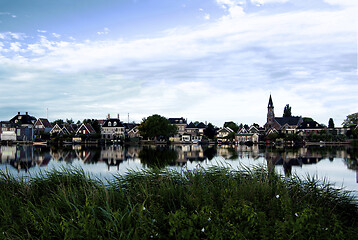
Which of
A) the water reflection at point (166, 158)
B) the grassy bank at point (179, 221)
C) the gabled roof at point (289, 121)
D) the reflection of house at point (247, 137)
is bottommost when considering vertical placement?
the water reflection at point (166, 158)

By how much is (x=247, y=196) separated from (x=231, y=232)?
2.18 metres

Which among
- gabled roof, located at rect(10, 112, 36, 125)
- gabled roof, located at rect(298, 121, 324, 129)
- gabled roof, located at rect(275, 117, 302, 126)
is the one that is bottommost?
gabled roof, located at rect(298, 121, 324, 129)

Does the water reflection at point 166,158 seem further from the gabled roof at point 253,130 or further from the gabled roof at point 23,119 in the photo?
the gabled roof at point 23,119

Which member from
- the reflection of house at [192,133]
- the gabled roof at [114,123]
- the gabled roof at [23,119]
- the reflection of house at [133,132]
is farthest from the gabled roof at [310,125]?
the gabled roof at [23,119]

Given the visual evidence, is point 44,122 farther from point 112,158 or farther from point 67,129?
point 112,158

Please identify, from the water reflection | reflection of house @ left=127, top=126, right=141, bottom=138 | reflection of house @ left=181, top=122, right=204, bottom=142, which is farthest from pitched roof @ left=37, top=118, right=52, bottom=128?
the water reflection

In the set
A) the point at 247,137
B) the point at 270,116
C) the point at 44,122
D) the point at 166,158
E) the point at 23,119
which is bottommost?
the point at 166,158

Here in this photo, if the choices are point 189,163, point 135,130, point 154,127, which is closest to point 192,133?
point 135,130

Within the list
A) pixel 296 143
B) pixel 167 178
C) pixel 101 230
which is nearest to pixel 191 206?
pixel 101 230

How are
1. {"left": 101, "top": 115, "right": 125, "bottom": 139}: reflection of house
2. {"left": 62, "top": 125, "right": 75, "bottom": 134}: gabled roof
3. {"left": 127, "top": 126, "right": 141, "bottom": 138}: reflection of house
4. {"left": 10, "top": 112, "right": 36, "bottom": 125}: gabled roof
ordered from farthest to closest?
{"left": 10, "top": 112, "right": 36, "bottom": 125}: gabled roof → {"left": 127, "top": 126, "right": 141, "bottom": 138}: reflection of house → {"left": 101, "top": 115, "right": 125, "bottom": 139}: reflection of house → {"left": 62, "top": 125, "right": 75, "bottom": 134}: gabled roof

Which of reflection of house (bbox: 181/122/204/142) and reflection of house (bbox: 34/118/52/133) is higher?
reflection of house (bbox: 34/118/52/133)

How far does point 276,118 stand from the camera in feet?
360

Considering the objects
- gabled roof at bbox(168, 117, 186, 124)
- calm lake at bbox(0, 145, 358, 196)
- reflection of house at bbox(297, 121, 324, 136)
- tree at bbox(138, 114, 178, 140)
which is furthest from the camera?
gabled roof at bbox(168, 117, 186, 124)

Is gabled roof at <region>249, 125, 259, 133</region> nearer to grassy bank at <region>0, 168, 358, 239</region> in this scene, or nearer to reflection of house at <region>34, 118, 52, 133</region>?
reflection of house at <region>34, 118, 52, 133</region>
